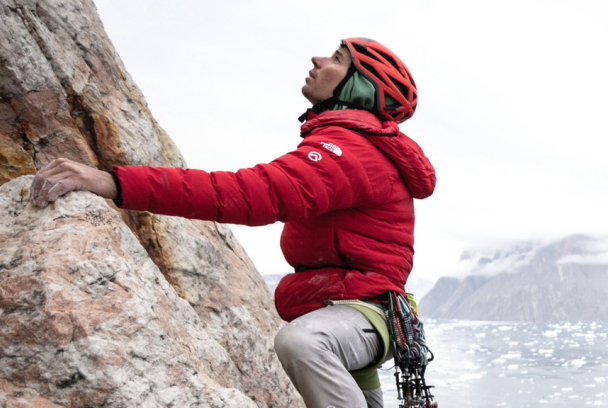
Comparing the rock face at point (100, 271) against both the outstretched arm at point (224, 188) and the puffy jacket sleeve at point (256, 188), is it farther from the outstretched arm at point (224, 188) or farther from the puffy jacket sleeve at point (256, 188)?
the puffy jacket sleeve at point (256, 188)

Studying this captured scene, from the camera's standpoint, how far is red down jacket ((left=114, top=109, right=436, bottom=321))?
290 centimetres

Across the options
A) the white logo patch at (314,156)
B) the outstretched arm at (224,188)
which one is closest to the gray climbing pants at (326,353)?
the outstretched arm at (224,188)

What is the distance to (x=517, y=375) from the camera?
9681 centimetres

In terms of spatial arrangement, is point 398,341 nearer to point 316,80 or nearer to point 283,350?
point 283,350

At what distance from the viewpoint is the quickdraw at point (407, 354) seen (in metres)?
3.26

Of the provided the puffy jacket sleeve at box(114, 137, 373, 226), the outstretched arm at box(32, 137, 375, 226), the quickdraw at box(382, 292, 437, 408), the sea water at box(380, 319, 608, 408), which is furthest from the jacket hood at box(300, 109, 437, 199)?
the sea water at box(380, 319, 608, 408)

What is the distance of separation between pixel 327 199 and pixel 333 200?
6 centimetres

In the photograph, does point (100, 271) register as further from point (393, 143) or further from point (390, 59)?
point (390, 59)

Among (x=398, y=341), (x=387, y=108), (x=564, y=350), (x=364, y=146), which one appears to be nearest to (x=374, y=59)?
(x=387, y=108)

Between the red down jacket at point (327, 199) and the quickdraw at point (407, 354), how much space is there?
144mm

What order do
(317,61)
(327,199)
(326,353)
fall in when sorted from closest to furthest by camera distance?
(326,353)
(327,199)
(317,61)

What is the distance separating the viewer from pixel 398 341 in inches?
128

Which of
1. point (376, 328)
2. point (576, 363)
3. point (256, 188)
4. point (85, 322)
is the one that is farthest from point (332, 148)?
point (576, 363)

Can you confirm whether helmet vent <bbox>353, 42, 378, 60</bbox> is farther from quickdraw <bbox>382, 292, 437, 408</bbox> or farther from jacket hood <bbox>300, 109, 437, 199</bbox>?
quickdraw <bbox>382, 292, 437, 408</bbox>
